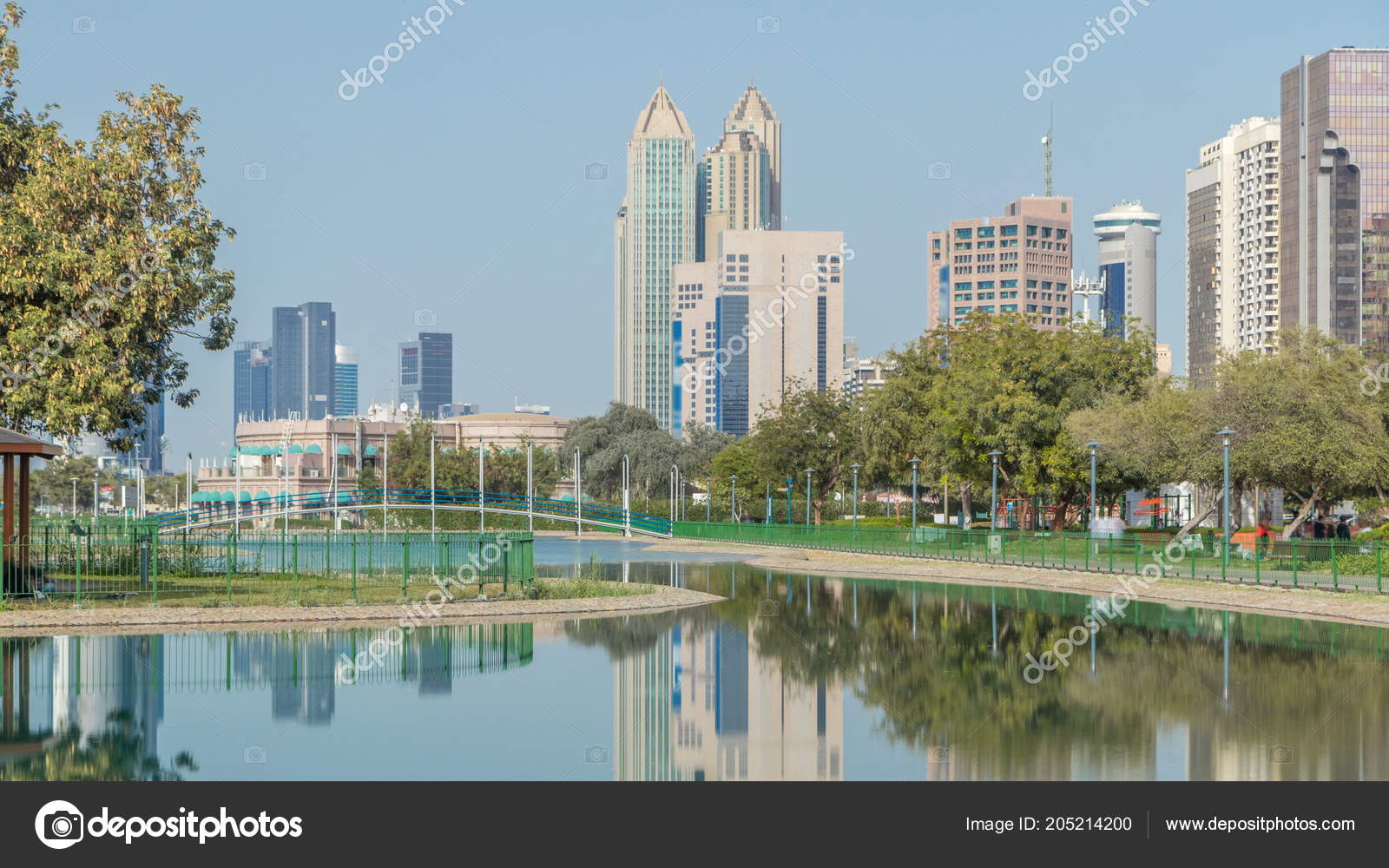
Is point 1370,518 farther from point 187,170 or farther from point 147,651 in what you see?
point 147,651

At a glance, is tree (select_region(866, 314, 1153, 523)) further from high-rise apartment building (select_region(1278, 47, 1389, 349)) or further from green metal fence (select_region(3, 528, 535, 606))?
high-rise apartment building (select_region(1278, 47, 1389, 349))

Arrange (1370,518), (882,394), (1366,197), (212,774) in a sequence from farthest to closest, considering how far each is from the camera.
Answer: (1366,197)
(1370,518)
(882,394)
(212,774)

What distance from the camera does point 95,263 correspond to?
32.4 metres

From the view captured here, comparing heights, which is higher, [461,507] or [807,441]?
[807,441]

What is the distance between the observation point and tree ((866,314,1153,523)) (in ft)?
184

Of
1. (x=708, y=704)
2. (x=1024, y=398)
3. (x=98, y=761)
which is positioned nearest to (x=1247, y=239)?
(x=1024, y=398)

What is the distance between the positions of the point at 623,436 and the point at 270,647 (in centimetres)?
9461

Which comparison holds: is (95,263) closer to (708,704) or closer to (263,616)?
(263,616)

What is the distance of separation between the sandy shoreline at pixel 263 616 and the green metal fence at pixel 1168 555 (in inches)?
630

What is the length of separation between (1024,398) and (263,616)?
116ft

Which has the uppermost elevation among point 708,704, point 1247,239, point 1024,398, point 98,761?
point 1247,239

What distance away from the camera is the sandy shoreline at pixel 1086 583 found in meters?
31.1
